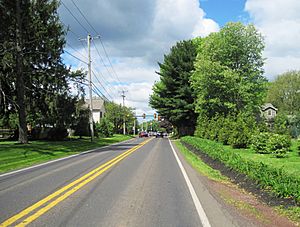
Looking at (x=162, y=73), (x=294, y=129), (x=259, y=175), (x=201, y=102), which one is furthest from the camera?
(x=162, y=73)

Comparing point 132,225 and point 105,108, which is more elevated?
point 105,108

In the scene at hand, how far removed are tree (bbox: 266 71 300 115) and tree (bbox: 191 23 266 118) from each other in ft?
121

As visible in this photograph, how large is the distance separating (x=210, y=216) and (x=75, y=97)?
29.5 m

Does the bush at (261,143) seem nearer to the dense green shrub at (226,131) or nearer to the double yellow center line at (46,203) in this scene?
the dense green shrub at (226,131)

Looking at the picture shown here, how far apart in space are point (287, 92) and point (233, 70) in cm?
4580

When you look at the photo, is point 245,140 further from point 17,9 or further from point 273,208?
point 17,9

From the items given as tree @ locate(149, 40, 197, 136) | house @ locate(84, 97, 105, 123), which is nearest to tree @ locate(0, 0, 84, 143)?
tree @ locate(149, 40, 197, 136)

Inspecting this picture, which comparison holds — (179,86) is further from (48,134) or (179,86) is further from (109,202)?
(109,202)

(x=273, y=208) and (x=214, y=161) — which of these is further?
(x=214, y=161)

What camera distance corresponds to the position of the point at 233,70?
40125 millimetres

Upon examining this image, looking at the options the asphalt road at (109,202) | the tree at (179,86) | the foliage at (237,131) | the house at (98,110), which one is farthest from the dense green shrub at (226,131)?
the house at (98,110)

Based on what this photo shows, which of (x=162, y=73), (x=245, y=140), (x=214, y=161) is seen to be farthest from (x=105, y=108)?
(x=214, y=161)

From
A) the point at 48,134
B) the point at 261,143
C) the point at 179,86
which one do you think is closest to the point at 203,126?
the point at 179,86

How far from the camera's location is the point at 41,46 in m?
31.3
